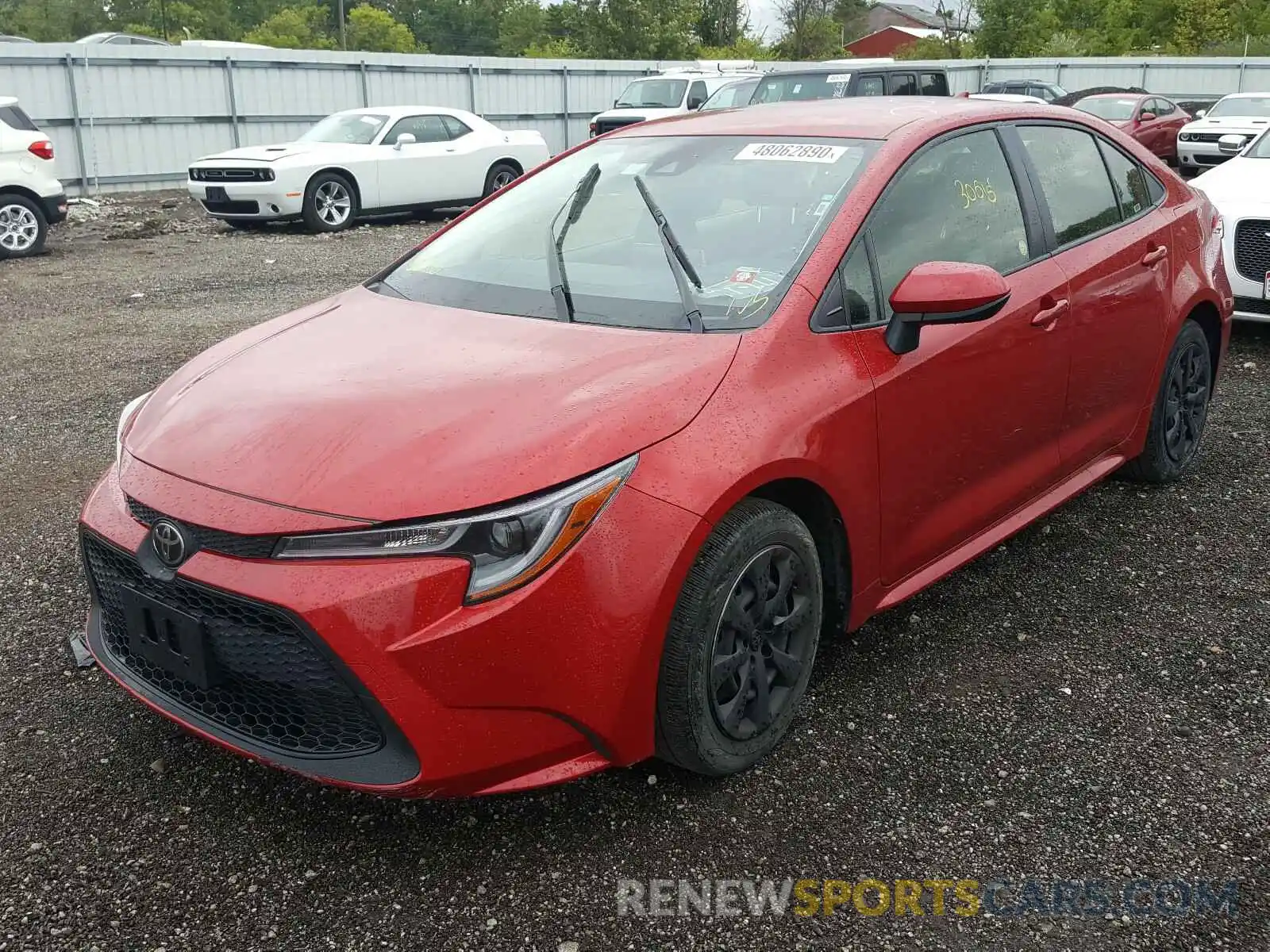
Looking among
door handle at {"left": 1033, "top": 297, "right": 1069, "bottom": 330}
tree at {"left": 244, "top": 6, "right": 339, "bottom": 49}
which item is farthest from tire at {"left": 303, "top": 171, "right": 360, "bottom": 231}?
tree at {"left": 244, "top": 6, "right": 339, "bottom": 49}

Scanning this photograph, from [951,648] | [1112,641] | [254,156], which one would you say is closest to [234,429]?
[951,648]

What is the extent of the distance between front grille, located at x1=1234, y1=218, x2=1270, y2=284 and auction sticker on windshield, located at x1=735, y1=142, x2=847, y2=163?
4987 mm

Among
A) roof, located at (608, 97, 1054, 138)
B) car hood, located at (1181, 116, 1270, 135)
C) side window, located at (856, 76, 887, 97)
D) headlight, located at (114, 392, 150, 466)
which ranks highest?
side window, located at (856, 76, 887, 97)

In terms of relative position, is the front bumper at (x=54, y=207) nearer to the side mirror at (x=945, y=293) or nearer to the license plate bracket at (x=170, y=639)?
the license plate bracket at (x=170, y=639)

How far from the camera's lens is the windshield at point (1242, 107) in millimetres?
19453

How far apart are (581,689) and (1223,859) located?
Answer: 59.9 inches

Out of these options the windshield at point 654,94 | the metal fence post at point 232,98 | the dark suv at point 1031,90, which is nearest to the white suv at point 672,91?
the windshield at point 654,94

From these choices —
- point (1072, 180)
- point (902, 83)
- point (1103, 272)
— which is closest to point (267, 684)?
point (1103, 272)

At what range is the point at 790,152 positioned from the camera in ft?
11.5

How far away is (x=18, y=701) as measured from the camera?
3367 mm

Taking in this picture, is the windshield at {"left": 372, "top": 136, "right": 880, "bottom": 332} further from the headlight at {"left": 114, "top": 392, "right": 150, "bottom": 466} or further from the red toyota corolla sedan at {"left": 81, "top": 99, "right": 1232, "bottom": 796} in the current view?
the headlight at {"left": 114, "top": 392, "right": 150, "bottom": 466}

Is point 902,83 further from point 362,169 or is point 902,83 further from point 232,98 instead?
point 232,98

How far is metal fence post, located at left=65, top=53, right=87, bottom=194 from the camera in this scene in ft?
59.9

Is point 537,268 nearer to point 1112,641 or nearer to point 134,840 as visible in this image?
point 134,840
